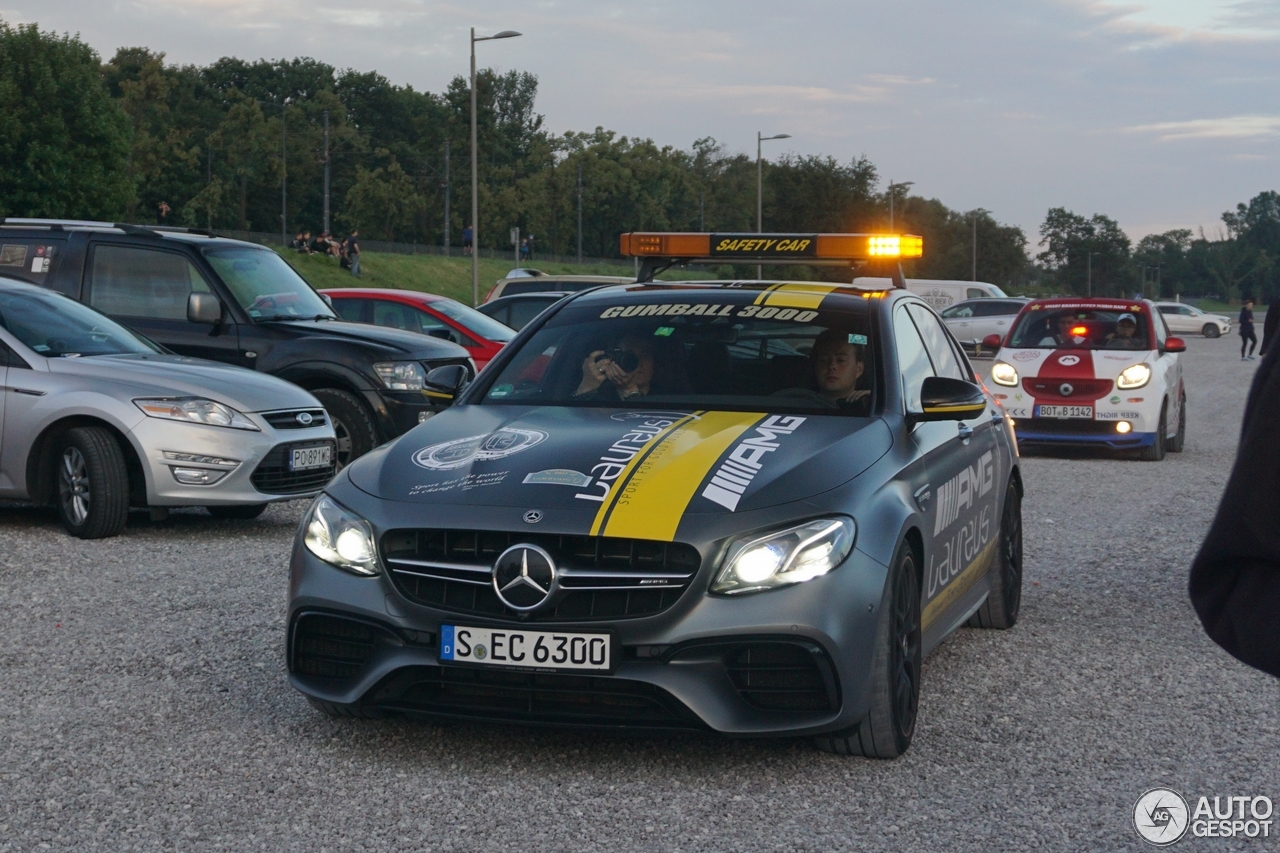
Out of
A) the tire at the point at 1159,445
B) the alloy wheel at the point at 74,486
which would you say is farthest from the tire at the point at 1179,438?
the alloy wheel at the point at 74,486

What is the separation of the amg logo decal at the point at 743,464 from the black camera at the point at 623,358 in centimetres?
73

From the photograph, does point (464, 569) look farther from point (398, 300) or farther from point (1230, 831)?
point (398, 300)

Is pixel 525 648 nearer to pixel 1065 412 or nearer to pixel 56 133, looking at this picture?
pixel 1065 412

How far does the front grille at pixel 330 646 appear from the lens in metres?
4.73

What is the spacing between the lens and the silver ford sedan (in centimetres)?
924

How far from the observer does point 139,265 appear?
11.9m

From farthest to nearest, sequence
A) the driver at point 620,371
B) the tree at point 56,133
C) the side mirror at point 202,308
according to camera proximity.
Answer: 1. the tree at point 56,133
2. the side mirror at point 202,308
3. the driver at point 620,371

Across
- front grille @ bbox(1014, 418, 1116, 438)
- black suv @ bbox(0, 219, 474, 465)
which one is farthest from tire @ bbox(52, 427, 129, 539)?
front grille @ bbox(1014, 418, 1116, 438)

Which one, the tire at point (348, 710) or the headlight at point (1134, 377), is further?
the headlight at point (1134, 377)

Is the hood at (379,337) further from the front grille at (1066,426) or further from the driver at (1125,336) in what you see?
the driver at (1125,336)

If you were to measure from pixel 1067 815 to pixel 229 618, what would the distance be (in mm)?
3987

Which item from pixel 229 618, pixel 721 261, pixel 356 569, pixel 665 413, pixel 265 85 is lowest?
pixel 229 618

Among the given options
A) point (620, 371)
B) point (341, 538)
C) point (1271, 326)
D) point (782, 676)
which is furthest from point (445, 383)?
point (1271, 326)

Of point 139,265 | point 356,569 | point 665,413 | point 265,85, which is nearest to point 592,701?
point 356,569
